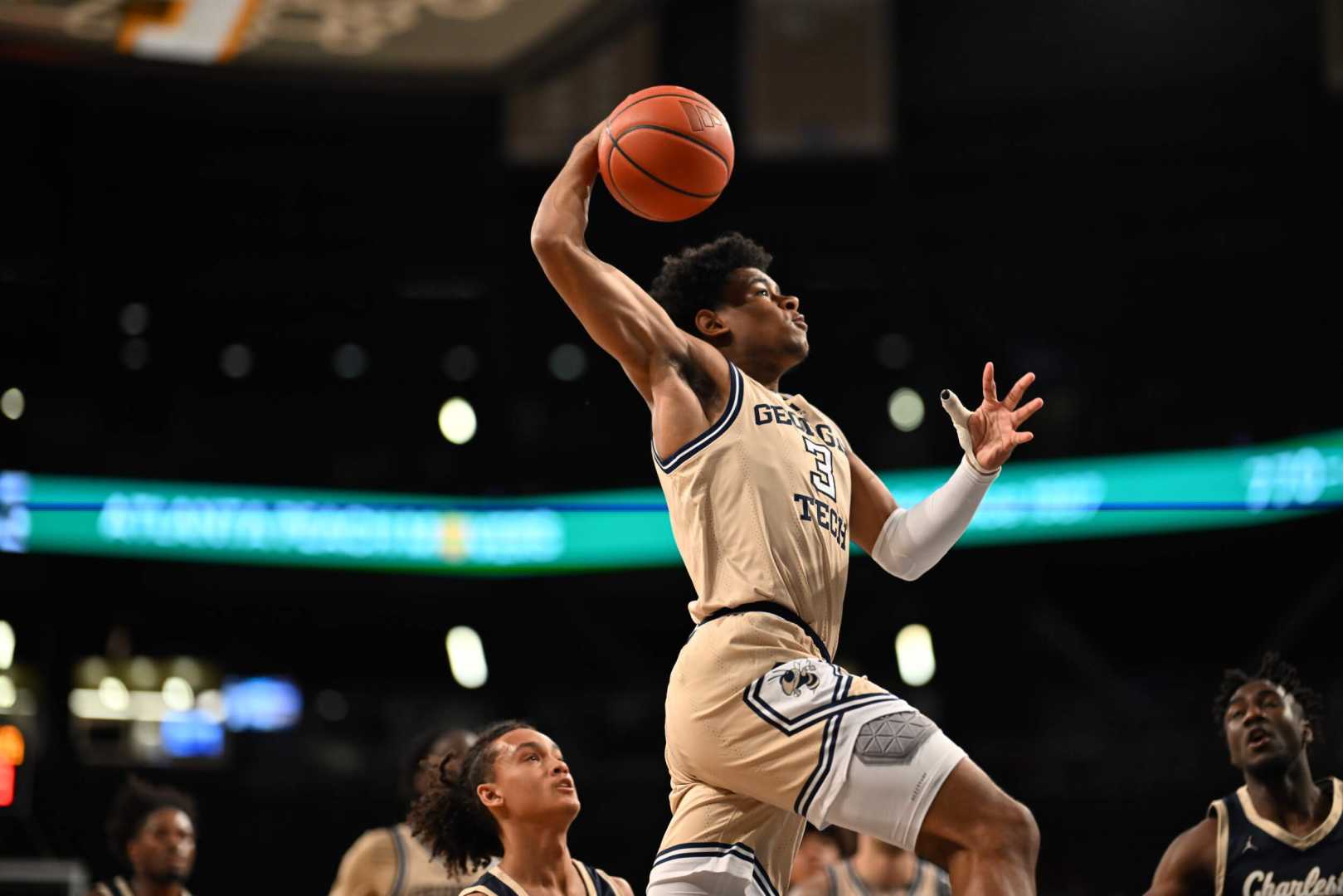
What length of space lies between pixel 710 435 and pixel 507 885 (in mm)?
1438

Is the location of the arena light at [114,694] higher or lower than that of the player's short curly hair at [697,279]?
higher

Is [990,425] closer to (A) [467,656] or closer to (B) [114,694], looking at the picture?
(A) [467,656]

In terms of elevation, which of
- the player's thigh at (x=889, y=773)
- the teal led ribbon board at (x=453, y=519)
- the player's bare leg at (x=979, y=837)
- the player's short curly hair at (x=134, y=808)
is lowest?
the player's bare leg at (x=979, y=837)

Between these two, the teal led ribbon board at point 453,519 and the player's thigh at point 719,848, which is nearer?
the player's thigh at point 719,848

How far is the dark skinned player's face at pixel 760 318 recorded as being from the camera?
156 inches

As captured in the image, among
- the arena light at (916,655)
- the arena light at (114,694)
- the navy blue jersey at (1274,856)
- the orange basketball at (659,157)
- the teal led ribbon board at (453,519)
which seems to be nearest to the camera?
the orange basketball at (659,157)

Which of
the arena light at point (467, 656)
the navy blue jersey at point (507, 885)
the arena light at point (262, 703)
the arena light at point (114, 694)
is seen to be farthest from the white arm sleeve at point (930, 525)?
the arena light at point (114, 694)

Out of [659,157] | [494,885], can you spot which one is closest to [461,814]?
[494,885]

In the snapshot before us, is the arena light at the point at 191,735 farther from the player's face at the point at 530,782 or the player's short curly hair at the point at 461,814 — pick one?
the player's face at the point at 530,782

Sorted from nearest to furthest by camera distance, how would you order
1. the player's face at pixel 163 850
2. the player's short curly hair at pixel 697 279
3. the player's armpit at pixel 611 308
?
the player's armpit at pixel 611 308
the player's short curly hair at pixel 697 279
the player's face at pixel 163 850

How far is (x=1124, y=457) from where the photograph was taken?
15.2m

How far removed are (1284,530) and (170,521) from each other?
35.7ft

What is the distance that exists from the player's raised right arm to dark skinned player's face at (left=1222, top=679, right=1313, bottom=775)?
2709 millimetres

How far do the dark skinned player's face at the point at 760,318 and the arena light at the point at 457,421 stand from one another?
1341cm
